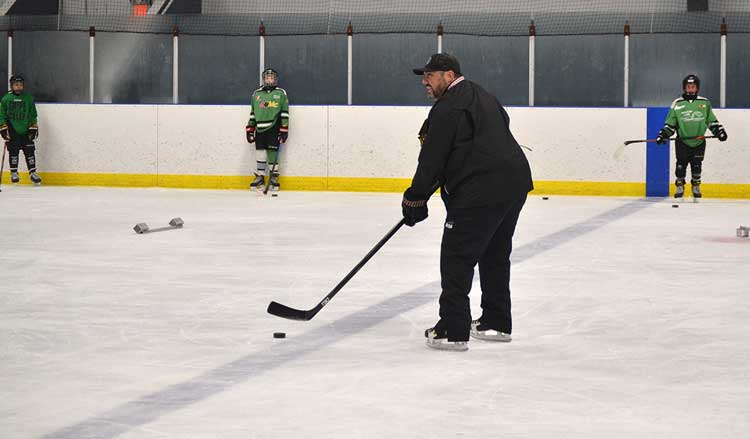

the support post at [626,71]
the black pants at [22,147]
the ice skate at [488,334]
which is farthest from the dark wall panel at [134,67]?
the ice skate at [488,334]

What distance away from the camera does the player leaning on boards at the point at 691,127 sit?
42.9 feet

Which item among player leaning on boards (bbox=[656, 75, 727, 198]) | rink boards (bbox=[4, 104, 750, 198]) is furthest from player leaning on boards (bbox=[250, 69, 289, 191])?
player leaning on boards (bbox=[656, 75, 727, 198])

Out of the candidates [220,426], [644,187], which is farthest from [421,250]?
[644,187]

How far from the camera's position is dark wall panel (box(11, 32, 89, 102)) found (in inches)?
662

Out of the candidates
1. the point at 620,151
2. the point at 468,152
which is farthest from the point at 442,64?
the point at 620,151

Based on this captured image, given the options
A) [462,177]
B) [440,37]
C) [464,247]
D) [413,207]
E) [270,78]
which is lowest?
[464,247]

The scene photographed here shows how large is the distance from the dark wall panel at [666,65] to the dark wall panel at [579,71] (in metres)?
0.25

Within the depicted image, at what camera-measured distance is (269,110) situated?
14438 mm

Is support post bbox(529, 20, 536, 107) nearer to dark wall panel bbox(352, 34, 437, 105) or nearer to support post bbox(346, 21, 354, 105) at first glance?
dark wall panel bbox(352, 34, 437, 105)

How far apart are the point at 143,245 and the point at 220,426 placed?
5.22 meters

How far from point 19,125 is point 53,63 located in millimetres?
2177

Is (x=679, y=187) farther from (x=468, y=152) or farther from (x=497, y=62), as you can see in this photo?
(x=468, y=152)

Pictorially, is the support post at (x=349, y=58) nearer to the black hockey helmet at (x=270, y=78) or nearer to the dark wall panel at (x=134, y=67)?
the black hockey helmet at (x=270, y=78)

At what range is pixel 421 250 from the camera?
28.1ft
